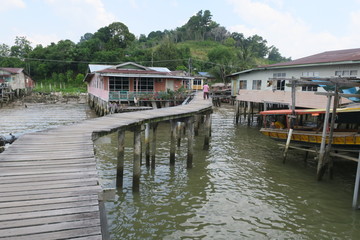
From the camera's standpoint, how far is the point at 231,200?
877 centimetres

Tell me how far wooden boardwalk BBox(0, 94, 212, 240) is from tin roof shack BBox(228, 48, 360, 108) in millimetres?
9174

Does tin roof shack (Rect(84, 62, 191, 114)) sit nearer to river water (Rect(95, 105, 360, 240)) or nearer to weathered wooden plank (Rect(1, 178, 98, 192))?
river water (Rect(95, 105, 360, 240))

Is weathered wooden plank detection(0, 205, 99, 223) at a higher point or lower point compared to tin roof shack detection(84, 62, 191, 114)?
lower

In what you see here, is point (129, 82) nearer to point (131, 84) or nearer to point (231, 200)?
point (131, 84)

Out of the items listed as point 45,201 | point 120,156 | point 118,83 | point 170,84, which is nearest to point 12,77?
point 118,83

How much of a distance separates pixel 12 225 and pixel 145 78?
23270 mm

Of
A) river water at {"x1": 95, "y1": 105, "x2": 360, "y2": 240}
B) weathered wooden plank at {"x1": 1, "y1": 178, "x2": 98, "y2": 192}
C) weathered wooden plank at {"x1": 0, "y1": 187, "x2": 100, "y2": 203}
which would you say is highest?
weathered wooden plank at {"x1": 1, "y1": 178, "x2": 98, "y2": 192}

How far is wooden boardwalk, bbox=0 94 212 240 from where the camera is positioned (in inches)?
122

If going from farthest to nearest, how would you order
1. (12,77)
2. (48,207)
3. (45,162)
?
(12,77) → (45,162) → (48,207)

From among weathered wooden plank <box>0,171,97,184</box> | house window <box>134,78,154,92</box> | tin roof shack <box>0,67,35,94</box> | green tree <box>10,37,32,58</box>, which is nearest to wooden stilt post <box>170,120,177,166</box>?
weathered wooden plank <box>0,171,97,184</box>

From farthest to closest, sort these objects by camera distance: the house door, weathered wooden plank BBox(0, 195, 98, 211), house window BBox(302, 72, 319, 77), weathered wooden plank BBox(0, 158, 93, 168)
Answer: the house door
house window BBox(302, 72, 319, 77)
weathered wooden plank BBox(0, 158, 93, 168)
weathered wooden plank BBox(0, 195, 98, 211)

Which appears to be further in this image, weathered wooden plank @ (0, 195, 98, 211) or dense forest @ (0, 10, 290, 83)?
dense forest @ (0, 10, 290, 83)

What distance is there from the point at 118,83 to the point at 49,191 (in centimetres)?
2129

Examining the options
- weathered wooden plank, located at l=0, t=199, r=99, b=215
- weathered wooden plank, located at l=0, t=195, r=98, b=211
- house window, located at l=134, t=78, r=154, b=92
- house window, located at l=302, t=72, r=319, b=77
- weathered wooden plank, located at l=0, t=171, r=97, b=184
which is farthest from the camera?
house window, located at l=134, t=78, r=154, b=92
